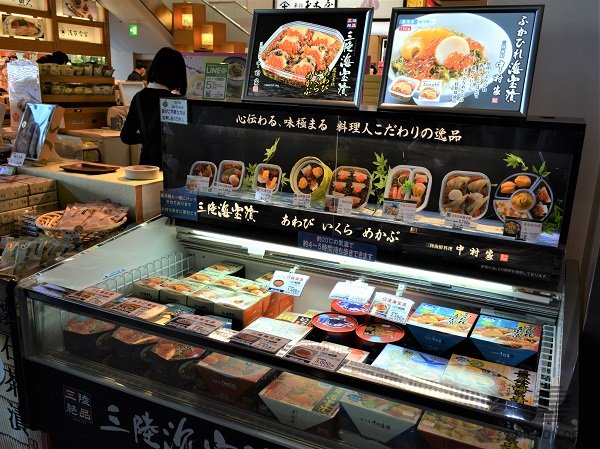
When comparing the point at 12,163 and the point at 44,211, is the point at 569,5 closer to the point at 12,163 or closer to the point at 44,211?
the point at 44,211

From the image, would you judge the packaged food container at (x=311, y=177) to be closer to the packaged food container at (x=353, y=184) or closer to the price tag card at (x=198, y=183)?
the packaged food container at (x=353, y=184)

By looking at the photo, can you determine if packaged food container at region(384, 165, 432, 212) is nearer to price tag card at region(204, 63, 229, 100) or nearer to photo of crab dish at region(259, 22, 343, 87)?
photo of crab dish at region(259, 22, 343, 87)

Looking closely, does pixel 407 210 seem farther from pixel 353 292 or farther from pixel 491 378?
pixel 491 378

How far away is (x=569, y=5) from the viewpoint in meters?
2.07

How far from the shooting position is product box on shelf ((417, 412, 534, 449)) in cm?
138

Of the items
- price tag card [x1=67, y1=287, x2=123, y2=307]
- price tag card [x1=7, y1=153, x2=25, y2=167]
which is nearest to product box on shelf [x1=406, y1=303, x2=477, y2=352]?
price tag card [x1=67, y1=287, x2=123, y2=307]

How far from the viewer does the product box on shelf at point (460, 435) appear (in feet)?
4.54

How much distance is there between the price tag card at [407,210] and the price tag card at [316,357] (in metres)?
0.59

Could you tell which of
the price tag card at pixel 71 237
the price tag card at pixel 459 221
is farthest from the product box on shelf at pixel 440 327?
the price tag card at pixel 71 237

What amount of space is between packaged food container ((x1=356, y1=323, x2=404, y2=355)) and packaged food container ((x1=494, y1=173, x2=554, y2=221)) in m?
0.60

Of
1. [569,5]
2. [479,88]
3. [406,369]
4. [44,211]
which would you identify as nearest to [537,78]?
[569,5]

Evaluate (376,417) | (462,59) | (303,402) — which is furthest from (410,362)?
(462,59)

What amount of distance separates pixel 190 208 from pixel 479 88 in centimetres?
131

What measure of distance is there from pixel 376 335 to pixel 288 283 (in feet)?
1.34
